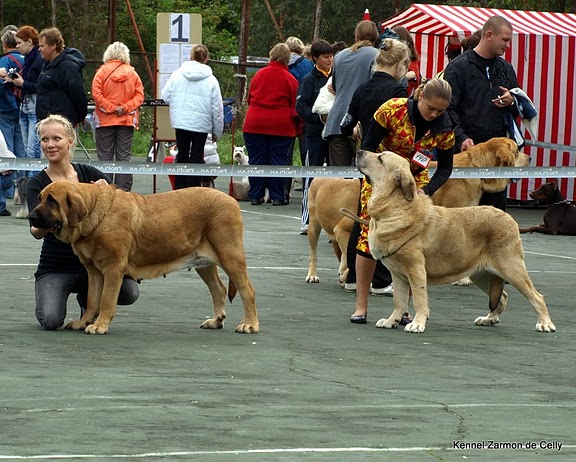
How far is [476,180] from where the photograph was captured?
1076 centimetres

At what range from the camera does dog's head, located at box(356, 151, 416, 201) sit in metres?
8.28

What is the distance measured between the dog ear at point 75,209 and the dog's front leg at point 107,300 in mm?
407

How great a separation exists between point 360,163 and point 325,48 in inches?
283

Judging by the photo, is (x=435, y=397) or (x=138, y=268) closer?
(x=435, y=397)

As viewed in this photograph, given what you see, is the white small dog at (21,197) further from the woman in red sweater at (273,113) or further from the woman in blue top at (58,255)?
the woman in blue top at (58,255)

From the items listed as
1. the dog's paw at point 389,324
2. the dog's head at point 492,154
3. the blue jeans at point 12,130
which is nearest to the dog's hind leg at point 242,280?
the dog's paw at point 389,324

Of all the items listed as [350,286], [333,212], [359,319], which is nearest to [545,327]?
[359,319]

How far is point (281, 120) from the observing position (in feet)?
57.9

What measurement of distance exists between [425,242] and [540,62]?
10.4 m

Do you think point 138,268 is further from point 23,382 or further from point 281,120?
point 281,120

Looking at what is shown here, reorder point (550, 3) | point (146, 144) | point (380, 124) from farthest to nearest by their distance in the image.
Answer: point (146, 144) → point (550, 3) → point (380, 124)

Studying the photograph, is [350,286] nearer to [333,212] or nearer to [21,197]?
[333,212]

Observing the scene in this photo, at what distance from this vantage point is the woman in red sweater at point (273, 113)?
17.3m

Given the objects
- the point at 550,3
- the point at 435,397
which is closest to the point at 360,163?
the point at 435,397
